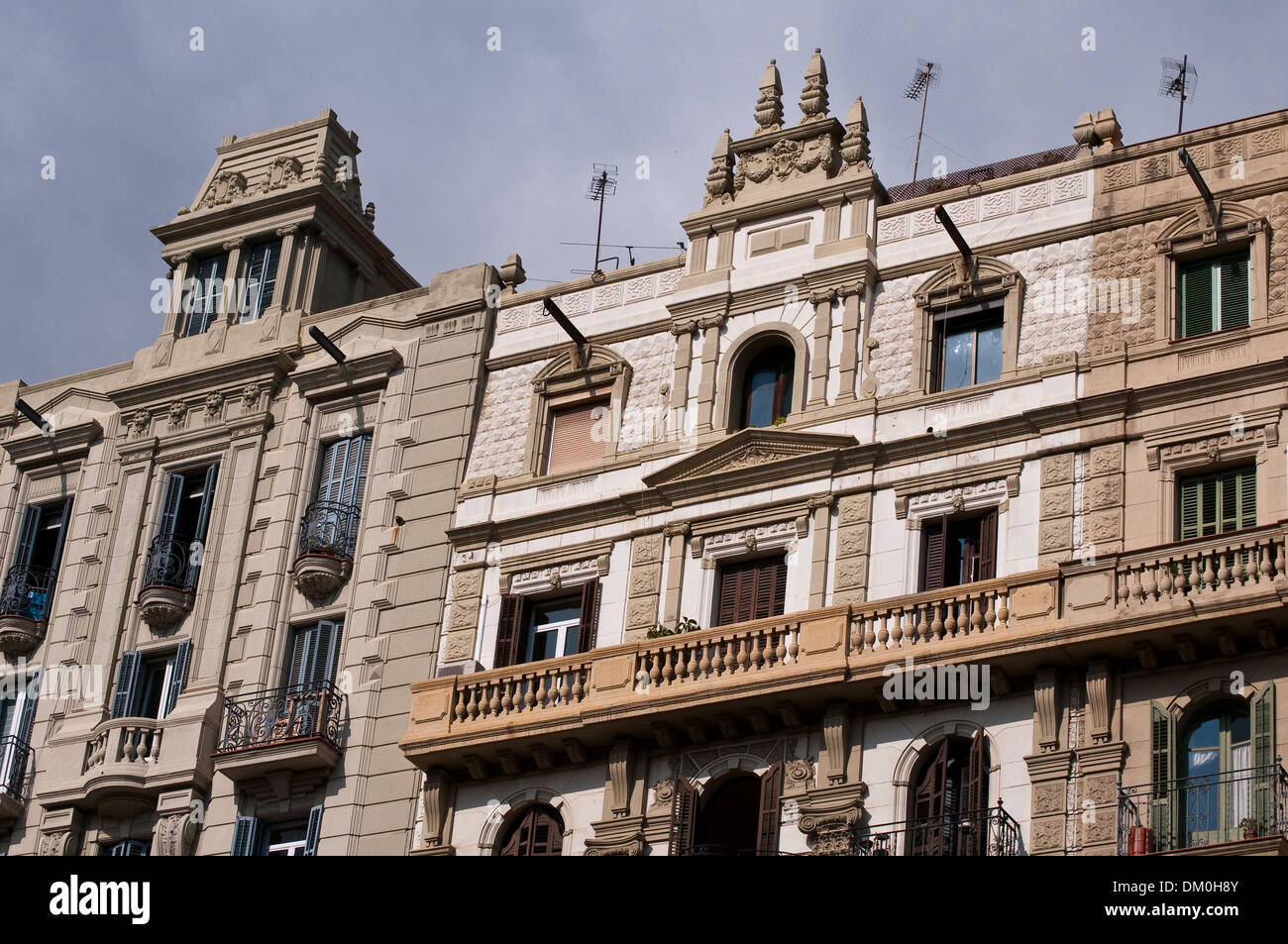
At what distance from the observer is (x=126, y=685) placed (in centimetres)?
4409

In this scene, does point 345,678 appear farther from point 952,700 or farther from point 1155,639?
point 1155,639

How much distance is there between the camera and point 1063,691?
35.5 metres

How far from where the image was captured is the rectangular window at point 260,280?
48188 millimetres

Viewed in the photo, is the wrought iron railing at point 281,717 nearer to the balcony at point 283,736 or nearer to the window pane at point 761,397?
the balcony at point 283,736

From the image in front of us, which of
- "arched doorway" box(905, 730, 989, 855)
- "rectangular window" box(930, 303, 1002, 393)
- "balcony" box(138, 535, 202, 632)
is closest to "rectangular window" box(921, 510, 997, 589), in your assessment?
"rectangular window" box(930, 303, 1002, 393)

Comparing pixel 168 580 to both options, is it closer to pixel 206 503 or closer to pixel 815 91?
pixel 206 503

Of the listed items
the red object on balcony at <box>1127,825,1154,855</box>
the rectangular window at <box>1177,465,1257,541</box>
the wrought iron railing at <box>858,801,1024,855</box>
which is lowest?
the red object on balcony at <box>1127,825,1154,855</box>

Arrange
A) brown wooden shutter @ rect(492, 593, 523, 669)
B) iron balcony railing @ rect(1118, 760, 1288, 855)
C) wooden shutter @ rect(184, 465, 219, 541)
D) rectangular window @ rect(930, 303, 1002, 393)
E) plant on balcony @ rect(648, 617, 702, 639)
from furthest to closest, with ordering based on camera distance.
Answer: wooden shutter @ rect(184, 465, 219, 541)
brown wooden shutter @ rect(492, 593, 523, 669)
rectangular window @ rect(930, 303, 1002, 393)
plant on balcony @ rect(648, 617, 702, 639)
iron balcony railing @ rect(1118, 760, 1288, 855)

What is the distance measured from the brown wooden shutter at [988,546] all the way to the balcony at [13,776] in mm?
17734

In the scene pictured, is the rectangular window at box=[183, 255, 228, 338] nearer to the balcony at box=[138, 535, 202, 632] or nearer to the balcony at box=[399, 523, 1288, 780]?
the balcony at box=[138, 535, 202, 632]

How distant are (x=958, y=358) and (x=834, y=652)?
6.15 meters

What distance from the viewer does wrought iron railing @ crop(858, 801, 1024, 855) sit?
113ft

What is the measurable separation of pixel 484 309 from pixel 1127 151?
12154 mm

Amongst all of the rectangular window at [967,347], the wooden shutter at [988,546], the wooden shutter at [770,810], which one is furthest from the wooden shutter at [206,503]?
the wooden shutter at [988,546]
